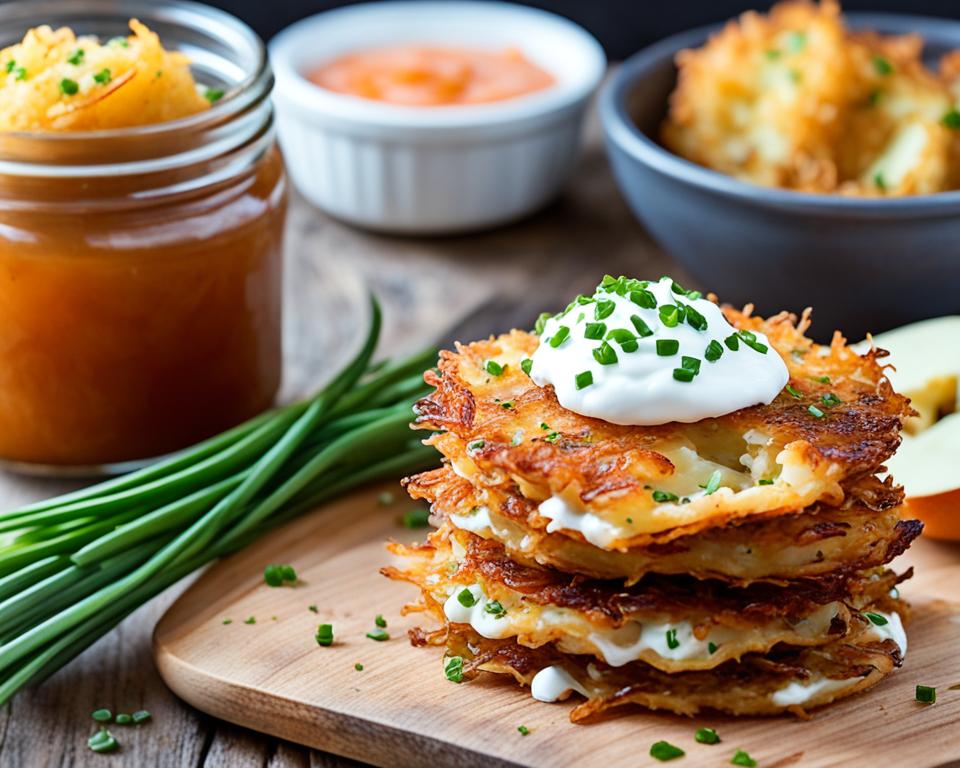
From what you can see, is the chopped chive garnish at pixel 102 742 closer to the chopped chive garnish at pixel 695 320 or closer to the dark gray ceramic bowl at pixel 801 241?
the chopped chive garnish at pixel 695 320

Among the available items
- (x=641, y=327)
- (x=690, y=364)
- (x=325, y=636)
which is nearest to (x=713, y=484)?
(x=690, y=364)

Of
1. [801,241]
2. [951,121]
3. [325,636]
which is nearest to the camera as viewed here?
[325,636]

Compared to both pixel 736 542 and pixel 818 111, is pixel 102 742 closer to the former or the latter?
pixel 736 542

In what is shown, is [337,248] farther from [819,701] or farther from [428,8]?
[819,701]

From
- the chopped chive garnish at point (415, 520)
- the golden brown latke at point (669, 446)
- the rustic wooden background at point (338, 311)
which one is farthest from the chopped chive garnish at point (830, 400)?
the rustic wooden background at point (338, 311)

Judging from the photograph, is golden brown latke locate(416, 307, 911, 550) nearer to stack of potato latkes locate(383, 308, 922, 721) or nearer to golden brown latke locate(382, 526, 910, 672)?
stack of potato latkes locate(383, 308, 922, 721)

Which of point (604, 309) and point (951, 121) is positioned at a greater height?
point (604, 309)

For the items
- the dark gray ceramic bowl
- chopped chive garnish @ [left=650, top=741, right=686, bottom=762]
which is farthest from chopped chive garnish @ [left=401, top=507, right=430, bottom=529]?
the dark gray ceramic bowl
